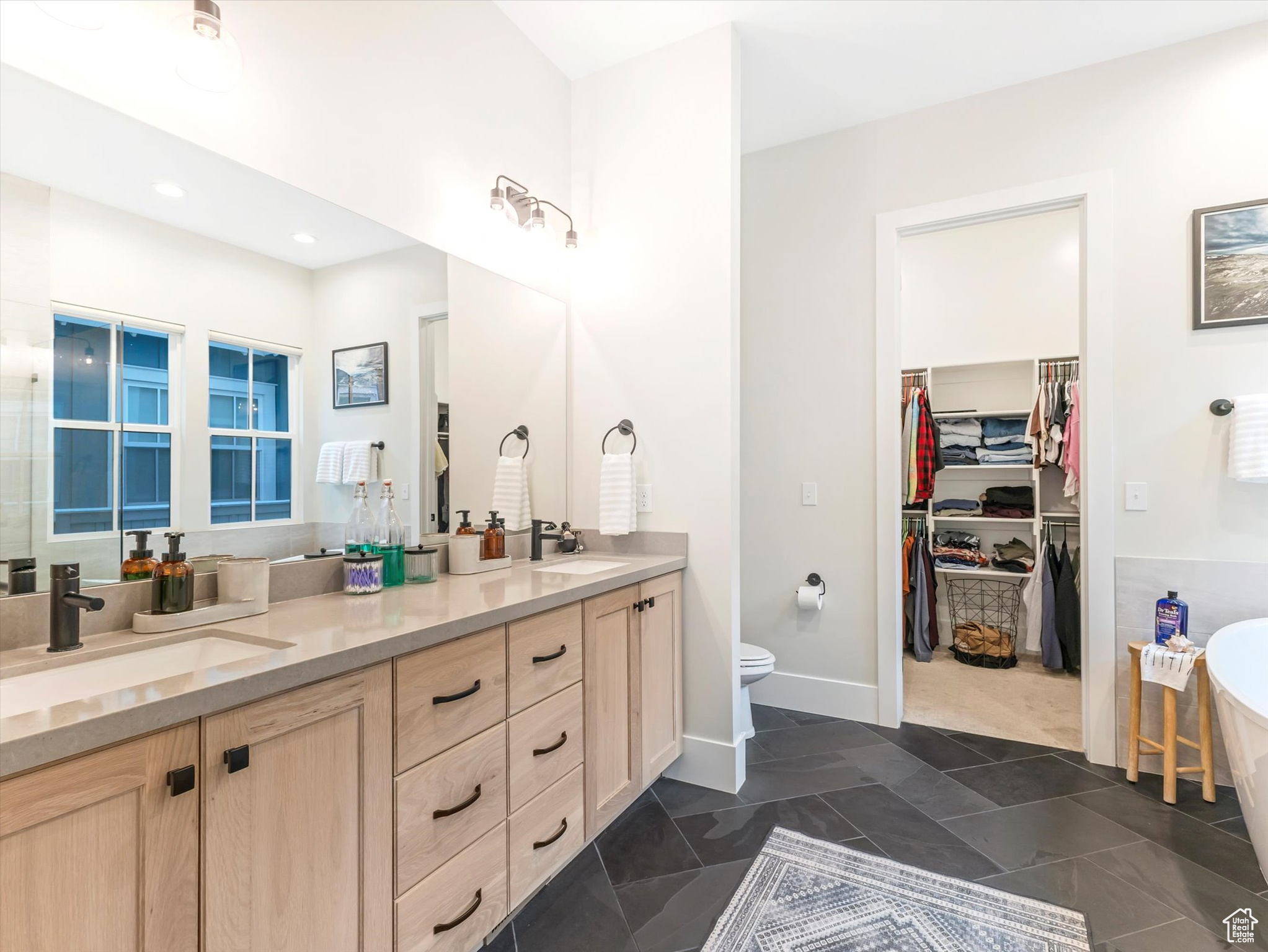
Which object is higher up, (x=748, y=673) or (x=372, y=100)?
(x=372, y=100)

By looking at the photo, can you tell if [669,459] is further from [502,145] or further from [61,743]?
[61,743]

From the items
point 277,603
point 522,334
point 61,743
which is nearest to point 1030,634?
point 522,334

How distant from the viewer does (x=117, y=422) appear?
4.26 ft

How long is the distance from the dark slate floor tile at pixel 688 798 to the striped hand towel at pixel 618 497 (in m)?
1.00

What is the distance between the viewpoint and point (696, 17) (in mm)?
2396

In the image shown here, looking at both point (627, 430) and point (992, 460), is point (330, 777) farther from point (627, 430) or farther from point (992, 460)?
point (992, 460)

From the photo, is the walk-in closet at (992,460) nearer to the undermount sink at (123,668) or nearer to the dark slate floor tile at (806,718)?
the dark slate floor tile at (806,718)

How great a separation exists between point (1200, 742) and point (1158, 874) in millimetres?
736

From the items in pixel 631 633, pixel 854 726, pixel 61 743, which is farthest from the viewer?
pixel 854 726

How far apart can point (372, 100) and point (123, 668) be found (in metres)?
1.69

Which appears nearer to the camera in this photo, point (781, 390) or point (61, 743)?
point (61, 743)

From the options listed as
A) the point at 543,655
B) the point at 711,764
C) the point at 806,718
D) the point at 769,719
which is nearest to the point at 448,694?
the point at 543,655

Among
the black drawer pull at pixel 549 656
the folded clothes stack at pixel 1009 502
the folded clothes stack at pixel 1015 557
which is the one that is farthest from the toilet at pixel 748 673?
the folded clothes stack at pixel 1009 502

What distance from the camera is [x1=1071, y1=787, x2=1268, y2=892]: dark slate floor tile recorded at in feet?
6.06
